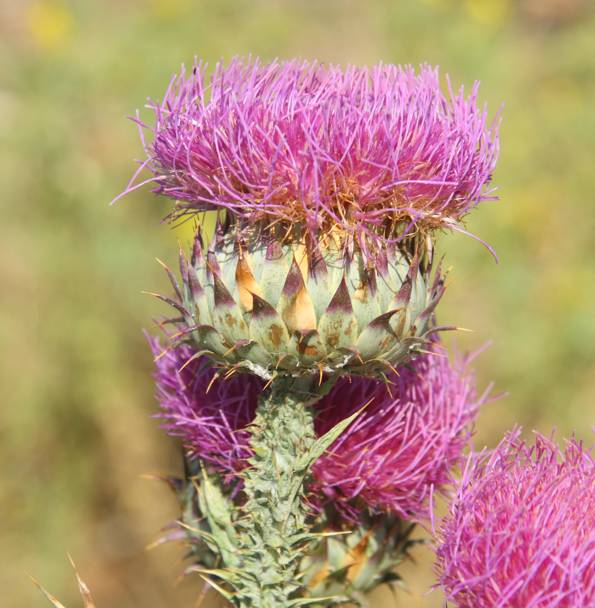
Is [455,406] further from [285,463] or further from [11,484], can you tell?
[11,484]

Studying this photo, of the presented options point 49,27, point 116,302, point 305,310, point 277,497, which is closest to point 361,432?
point 277,497

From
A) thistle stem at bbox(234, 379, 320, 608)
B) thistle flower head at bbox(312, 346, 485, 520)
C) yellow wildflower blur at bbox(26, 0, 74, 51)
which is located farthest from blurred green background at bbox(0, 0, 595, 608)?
thistle stem at bbox(234, 379, 320, 608)

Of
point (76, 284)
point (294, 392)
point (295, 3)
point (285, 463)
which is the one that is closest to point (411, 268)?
point (294, 392)

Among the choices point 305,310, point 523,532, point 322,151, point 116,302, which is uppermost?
point 322,151

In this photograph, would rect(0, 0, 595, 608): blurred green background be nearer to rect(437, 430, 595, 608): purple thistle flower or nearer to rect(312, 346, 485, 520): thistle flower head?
rect(312, 346, 485, 520): thistle flower head

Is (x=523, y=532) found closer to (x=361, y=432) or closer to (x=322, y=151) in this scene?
(x=361, y=432)
